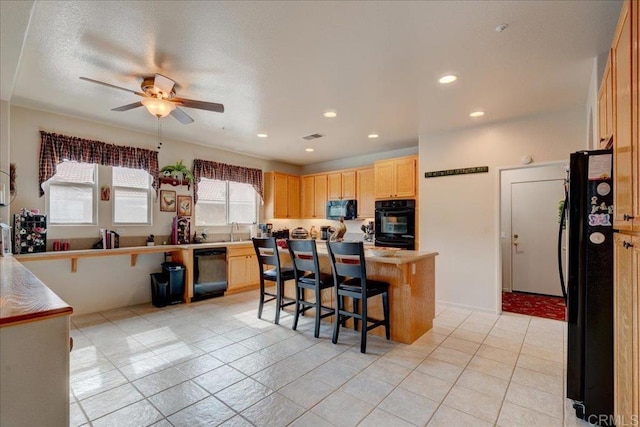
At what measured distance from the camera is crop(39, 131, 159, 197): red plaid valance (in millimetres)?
3895

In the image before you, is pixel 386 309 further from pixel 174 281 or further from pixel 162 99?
pixel 174 281

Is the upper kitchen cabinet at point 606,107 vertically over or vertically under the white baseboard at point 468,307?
over

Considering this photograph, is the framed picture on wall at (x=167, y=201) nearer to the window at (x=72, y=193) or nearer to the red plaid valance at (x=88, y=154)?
the red plaid valance at (x=88, y=154)

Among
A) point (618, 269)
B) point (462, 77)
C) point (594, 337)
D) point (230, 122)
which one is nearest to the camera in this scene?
point (618, 269)

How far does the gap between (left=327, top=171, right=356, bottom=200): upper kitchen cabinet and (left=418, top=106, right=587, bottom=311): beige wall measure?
164 cm

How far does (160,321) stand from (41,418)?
2975 millimetres

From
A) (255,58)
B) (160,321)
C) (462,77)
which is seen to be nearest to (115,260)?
(160,321)

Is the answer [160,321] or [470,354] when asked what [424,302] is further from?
[160,321]

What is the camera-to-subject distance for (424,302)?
346 centimetres

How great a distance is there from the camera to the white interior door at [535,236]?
205 inches

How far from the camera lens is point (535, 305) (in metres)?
4.70

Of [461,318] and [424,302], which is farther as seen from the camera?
[461,318]

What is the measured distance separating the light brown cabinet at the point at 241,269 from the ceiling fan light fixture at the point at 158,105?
2.81 metres

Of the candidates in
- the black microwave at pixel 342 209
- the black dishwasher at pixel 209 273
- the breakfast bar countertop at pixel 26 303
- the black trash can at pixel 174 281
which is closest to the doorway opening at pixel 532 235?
the black microwave at pixel 342 209
